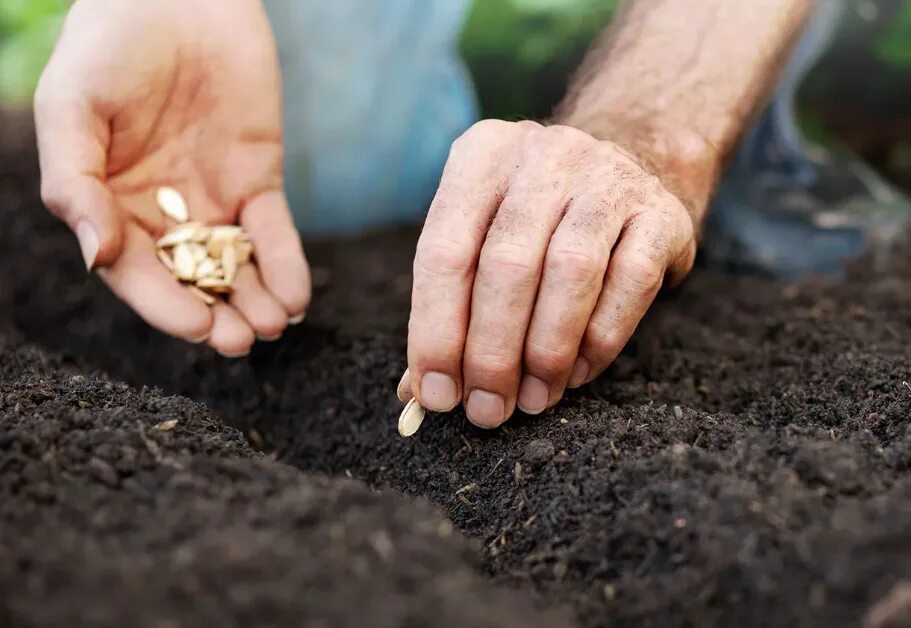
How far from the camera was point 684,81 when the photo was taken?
1.56m

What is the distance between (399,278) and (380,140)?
1.86 ft

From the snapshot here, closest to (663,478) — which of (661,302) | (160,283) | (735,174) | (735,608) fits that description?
(735,608)

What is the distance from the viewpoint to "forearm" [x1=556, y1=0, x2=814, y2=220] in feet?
4.64

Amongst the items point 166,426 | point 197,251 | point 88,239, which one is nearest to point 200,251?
point 197,251

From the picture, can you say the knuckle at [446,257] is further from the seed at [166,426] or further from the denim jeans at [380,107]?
the denim jeans at [380,107]

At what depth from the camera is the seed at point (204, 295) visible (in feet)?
4.91

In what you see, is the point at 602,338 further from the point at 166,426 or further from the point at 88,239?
the point at 88,239

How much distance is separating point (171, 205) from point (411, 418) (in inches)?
31.3

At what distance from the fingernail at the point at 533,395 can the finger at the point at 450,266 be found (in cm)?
9

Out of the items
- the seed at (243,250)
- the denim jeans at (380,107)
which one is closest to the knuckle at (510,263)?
the seed at (243,250)

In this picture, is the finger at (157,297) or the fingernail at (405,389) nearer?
the fingernail at (405,389)

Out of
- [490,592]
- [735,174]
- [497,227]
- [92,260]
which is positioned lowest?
[735,174]

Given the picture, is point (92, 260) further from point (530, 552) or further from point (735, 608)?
point (735, 608)

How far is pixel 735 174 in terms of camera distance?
2.39 metres
